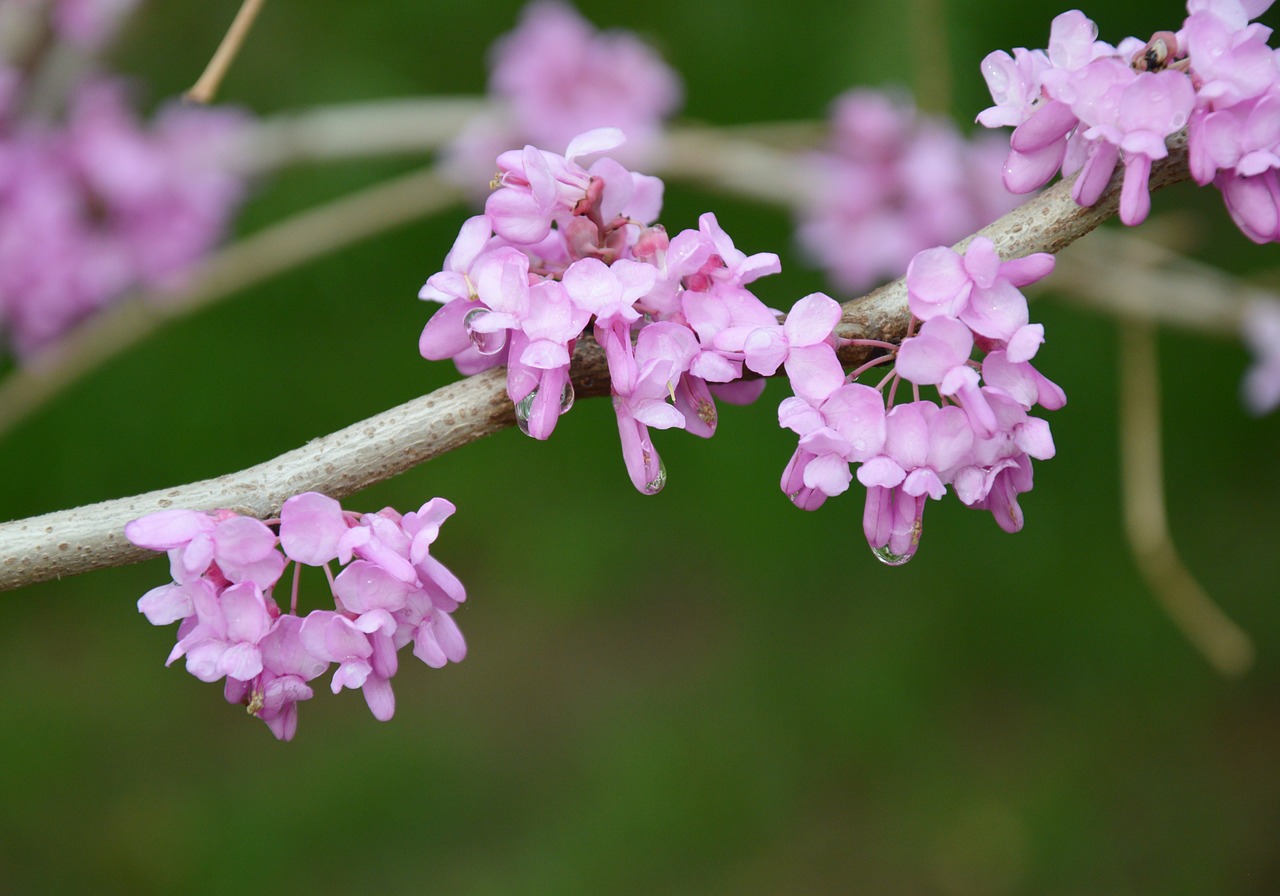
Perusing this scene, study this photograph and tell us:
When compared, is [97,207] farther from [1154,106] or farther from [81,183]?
[1154,106]

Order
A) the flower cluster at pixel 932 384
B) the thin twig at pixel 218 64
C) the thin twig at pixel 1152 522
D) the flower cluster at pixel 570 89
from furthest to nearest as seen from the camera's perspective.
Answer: the flower cluster at pixel 570 89 → the thin twig at pixel 1152 522 → the thin twig at pixel 218 64 → the flower cluster at pixel 932 384

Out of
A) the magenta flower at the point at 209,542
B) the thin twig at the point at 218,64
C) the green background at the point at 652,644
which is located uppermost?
the thin twig at the point at 218,64

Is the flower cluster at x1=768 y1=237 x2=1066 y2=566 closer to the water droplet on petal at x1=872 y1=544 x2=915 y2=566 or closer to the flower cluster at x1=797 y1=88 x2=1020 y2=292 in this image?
the water droplet on petal at x1=872 y1=544 x2=915 y2=566

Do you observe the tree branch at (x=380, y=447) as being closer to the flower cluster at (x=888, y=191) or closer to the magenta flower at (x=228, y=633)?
the magenta flower at (x=228, y=633)

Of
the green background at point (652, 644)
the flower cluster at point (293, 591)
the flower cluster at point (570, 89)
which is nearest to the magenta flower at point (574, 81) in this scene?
the flower cluster at point (570, 89)

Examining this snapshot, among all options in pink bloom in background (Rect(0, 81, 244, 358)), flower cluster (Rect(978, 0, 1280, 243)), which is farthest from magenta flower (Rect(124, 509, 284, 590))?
pink bloom in background (Rect(0, 81, 244, 358))

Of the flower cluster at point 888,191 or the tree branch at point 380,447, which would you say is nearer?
the tree branch at point 380,447
